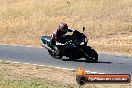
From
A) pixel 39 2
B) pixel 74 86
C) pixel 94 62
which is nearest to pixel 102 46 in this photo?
pixel 94 62

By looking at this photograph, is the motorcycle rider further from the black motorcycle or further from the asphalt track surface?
the asphalt track surface

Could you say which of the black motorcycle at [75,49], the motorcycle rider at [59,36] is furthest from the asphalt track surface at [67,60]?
the motorcycle rider at [59,36]

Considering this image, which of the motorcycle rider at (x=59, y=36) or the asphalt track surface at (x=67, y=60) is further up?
the motorcycle rider at (x=59, y=36)

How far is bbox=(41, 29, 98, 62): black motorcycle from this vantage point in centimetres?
2361

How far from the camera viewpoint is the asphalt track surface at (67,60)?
21.8 m

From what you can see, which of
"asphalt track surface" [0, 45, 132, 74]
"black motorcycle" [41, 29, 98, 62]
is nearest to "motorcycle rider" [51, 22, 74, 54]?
"black motorcycle" [41, 29, 98, 62]

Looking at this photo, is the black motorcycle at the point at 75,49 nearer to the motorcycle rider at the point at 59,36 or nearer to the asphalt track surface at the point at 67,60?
the motorcycle rider at the point at 59,36

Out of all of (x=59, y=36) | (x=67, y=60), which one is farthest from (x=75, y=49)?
(x=59, y=36)

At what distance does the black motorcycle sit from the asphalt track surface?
0.28 metres

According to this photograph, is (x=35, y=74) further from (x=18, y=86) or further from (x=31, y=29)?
(x=31, y=29)

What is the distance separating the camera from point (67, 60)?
950 inches

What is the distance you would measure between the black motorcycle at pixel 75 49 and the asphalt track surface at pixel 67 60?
28 centimetres

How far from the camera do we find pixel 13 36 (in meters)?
36.7

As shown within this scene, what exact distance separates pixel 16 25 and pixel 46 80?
21943mm
